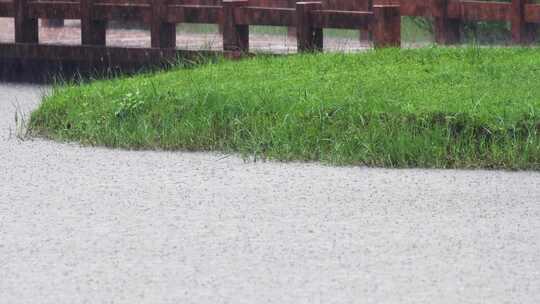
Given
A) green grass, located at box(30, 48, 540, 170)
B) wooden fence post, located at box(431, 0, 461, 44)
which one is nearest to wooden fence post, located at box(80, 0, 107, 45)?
green grass, located at box(30, 48, 540, 170)

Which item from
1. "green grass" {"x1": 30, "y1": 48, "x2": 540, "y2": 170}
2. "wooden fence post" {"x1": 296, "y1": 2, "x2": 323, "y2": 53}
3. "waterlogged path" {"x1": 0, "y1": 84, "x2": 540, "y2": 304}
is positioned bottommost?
"waterlogged path" {"x1": 0, "y1": 84, "x2": 540, "y2": 304}

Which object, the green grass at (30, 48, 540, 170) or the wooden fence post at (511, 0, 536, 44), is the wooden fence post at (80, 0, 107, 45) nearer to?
the green grass at (30, 48, 540, 170)

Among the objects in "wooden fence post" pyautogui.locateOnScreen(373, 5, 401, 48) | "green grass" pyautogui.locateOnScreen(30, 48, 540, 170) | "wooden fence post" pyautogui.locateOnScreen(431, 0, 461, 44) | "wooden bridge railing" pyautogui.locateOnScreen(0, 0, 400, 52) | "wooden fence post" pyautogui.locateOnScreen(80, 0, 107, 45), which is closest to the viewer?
"green grass" pyautogui.locateOnScreen(30, 48, 540, 170)

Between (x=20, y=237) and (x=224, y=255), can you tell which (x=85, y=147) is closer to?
(x=20, y=237)

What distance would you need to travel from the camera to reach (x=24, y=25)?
17328 mm

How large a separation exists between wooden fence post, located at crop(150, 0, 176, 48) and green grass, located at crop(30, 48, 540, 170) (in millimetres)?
2840

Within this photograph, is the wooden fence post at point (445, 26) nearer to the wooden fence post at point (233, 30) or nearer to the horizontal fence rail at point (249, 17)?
the horizontal fence rail at point (249, 17)

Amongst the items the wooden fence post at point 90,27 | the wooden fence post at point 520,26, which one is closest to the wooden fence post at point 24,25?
the wooden fence post at point 90,27

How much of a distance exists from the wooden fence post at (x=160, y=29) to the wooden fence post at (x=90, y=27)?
2.41 feet

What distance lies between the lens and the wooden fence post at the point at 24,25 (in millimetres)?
17266

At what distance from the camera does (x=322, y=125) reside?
35.1 feet

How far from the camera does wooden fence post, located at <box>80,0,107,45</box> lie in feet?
55.2

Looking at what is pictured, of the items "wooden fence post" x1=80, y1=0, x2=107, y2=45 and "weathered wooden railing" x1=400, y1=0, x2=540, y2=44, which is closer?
"weathered wooden railing" x1=400, y1=0, x2=540, y2=44

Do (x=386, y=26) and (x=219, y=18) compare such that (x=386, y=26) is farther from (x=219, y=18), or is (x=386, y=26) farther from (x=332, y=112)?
(x=332, y=112)
